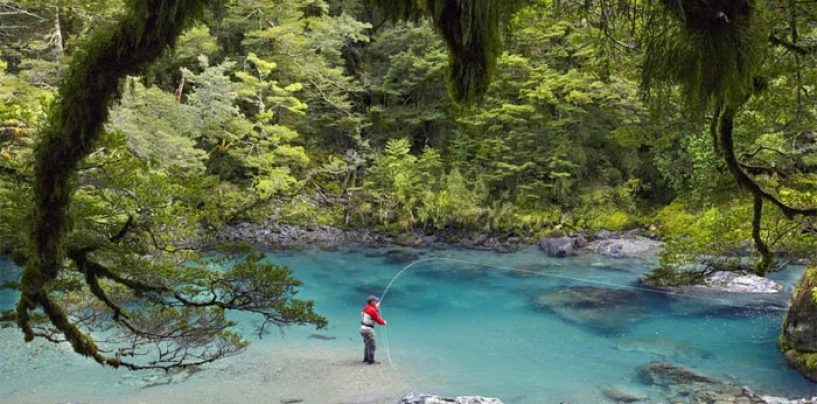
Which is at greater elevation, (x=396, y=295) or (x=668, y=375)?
(x=668, y=375)

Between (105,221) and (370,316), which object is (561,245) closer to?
(370,316)

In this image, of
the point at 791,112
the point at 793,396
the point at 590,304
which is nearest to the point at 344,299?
the point at 590,304

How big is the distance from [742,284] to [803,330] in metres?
4.16

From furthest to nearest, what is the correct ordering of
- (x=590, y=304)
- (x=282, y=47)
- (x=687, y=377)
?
(x=282, y=47)
(x=590, y=304)
(x=687, y=377)

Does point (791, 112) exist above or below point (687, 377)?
above

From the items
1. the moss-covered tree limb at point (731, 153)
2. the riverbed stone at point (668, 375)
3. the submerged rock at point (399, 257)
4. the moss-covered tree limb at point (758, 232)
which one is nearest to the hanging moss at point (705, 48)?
the moss-covered tree limb at point (731, 153)

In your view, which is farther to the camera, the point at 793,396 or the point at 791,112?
the point at 793,396

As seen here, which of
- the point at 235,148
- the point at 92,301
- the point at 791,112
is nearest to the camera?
the point at 791,112

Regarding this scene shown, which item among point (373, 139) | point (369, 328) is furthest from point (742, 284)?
point (373, 139)

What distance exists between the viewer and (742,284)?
1279 cm

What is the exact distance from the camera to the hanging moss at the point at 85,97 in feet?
6.77

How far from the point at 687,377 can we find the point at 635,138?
3566 mm

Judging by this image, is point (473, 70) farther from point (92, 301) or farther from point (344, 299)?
point (344, 299)

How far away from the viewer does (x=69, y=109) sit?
2309mm
